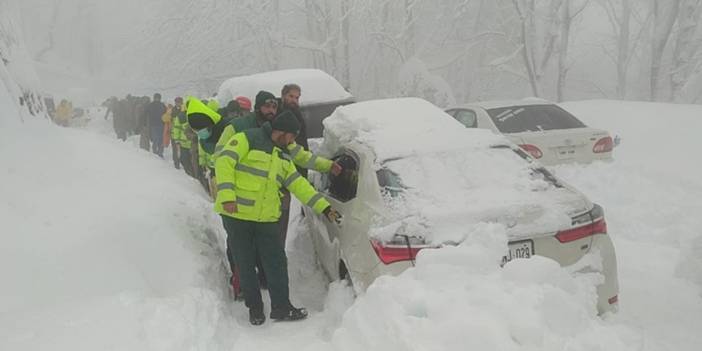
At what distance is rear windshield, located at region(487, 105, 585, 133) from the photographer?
912 cm

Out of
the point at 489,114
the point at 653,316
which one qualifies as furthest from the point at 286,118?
the point at 489,114

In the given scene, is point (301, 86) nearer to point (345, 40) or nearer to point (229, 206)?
point (229, 206)

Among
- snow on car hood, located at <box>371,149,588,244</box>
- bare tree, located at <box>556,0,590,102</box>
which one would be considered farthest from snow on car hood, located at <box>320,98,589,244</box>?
bare tree, located at <box>556,0,590,102</box>

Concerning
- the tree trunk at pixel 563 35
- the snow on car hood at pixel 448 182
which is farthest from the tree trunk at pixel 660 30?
the snow on car hood at pixel 448 182

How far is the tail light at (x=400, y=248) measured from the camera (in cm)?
387

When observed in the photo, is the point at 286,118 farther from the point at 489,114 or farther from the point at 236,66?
the point at 236,66

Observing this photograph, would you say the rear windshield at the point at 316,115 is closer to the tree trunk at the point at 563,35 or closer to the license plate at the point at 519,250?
the license plate at the point at 519,250

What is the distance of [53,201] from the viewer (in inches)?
197

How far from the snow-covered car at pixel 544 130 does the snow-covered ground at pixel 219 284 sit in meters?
1.11

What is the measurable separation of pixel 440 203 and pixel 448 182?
312 millimetres

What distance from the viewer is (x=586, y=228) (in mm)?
4148

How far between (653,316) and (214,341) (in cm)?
335

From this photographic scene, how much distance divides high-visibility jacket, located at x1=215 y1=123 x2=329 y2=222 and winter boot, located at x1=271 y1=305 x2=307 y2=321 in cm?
70

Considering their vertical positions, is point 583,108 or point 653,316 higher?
point 653,316
